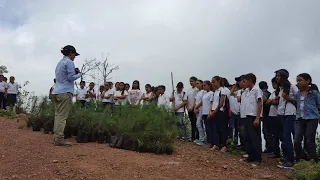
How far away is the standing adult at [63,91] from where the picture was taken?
6410 millimetres

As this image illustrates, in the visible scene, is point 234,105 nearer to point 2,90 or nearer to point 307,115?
point 307,115

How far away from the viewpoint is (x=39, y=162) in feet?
17.3

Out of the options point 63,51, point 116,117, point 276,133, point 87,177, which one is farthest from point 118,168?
point 276,133

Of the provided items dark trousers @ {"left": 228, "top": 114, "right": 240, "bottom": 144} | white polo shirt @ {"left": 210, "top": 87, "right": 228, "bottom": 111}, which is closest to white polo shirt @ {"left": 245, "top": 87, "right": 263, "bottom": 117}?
white polo shirt @ {"left": 210, "top": 87, "right": 228, "bottom": 111}

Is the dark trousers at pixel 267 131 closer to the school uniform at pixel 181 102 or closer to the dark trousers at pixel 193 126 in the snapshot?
the dark trousers at pixel 193 126

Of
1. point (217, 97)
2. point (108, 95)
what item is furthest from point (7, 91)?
point (217, 97)

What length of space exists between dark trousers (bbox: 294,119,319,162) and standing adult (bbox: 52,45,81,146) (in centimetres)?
403

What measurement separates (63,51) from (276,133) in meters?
4.77

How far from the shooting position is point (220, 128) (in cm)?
781

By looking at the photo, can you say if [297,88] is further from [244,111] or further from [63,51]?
[63,51]

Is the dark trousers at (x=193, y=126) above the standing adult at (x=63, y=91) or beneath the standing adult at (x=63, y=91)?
beneath

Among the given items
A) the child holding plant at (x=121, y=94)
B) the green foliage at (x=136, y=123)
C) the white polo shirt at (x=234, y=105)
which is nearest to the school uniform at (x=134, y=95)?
the child holding plant at (x=121, y=94)

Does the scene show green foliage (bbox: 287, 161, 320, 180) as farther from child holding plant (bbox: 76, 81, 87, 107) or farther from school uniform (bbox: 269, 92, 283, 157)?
child holding plant (bbox: 76, 81, 87, 107)

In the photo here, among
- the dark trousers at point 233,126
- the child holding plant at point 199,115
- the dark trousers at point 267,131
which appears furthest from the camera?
the child holding plant at point 199,115
